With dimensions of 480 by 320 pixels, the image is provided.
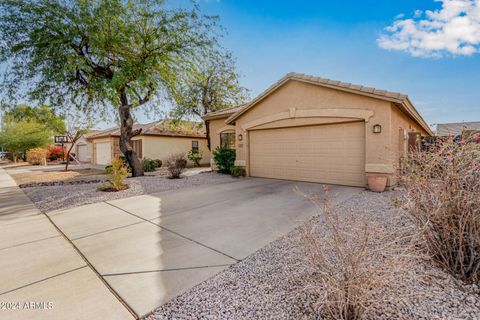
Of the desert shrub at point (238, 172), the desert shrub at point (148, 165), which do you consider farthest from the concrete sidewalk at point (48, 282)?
the desert shrub at point (148, 165)

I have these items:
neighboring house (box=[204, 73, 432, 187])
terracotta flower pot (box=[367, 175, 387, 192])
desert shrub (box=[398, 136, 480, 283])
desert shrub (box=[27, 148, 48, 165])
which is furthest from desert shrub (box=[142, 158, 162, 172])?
desert shrub (box=[27, 148, 48, 165])

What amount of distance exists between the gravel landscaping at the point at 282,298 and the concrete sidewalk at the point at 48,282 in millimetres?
695

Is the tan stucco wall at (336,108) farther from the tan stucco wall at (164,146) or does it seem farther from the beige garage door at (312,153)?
the tan stucco wall at (164,146)

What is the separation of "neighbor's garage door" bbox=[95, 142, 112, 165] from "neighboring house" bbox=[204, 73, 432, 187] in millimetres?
16270

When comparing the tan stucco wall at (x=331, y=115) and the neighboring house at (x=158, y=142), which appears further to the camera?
the neighboring house at (x=158, y=142)

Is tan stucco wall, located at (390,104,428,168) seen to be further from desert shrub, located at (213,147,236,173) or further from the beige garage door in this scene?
desert shrub, located at (213,147,236,173)

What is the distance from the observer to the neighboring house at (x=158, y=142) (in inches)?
763

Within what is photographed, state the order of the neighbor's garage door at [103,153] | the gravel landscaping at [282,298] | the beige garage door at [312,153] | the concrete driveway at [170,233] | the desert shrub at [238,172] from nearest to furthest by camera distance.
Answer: the gravel landscaping at [282,298]
the concrete driveway at [170,233]
the beige garage door at [312,153]
the desert shrub at [238,172]
the neighbor's garage door at [103,153]

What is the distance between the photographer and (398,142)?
8.81 m

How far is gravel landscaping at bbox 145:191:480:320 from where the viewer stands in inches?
84.5

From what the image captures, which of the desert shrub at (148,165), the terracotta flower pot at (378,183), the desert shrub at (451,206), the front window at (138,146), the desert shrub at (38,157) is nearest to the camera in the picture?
the desert shrub at (451,206)

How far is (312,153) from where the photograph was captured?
9.48m

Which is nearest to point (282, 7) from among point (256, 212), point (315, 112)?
point (315, 112)

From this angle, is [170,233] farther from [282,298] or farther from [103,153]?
[103,153]
